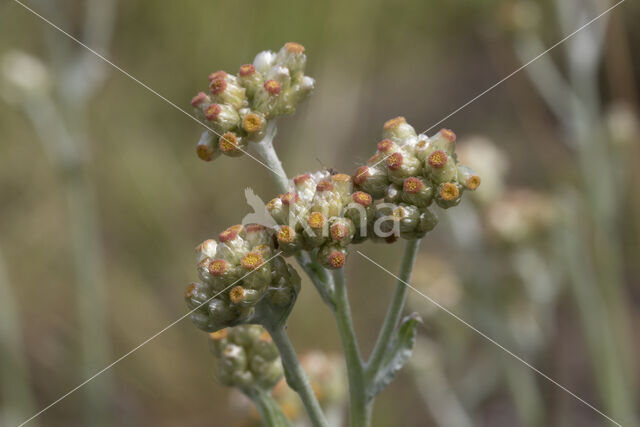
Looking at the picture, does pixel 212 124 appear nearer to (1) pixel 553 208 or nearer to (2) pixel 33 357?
(1) pixel 553 208

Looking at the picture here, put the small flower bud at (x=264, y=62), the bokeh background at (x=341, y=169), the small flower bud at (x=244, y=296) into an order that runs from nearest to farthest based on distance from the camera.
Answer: the small flower bud at (x=244, y=296), the small flower bud at (x=264, y=62), the bokeh background at (x=341, y=169)

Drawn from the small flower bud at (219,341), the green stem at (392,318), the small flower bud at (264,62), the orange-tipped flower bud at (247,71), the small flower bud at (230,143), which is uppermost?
the small flower bud at (264,62)

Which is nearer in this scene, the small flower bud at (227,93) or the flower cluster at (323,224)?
the flower cluster at (323,224)

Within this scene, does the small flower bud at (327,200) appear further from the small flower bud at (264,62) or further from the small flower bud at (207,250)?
the small flower bud at (264,62)

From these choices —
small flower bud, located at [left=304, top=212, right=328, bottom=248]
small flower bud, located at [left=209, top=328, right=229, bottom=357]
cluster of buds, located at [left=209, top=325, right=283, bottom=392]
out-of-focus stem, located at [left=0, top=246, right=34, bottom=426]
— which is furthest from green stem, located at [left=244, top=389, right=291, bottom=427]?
out-of-focus stem, located at [left=0, top=246, right=34, bottom=426]

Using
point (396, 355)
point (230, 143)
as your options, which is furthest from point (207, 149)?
point (396, 355)

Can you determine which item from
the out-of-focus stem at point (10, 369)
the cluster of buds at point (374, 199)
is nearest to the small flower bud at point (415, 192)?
the cluster of buds at point (374, 199)

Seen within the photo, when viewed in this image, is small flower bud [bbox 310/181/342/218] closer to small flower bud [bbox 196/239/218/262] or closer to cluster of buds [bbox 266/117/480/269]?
cluster of buds [bbox 266/117/480/269]

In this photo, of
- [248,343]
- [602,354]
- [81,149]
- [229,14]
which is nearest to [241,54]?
[229,14]
